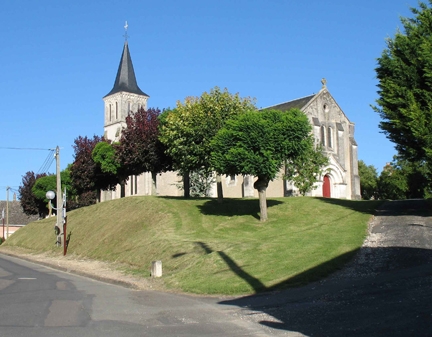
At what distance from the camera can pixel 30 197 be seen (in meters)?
62.9

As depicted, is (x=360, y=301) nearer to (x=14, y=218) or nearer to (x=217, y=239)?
(x=217, y=239)

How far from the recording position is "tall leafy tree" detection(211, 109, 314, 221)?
25422mm

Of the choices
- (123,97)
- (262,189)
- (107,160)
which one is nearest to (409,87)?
(262,189)

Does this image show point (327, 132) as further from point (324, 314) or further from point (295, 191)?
point (324, 314)

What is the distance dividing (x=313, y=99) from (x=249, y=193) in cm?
1062

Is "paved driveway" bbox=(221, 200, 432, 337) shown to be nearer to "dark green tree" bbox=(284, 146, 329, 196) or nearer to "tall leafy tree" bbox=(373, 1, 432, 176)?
"tall leafy tree" bbox=(373, 1, 432, 176)

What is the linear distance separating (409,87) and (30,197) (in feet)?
170

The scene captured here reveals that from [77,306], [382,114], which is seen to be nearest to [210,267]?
[77,306]

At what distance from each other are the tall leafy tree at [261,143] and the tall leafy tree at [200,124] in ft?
14.3

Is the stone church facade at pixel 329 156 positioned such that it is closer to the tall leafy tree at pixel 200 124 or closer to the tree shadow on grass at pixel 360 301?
the tall leafy tree at pixel 200 124

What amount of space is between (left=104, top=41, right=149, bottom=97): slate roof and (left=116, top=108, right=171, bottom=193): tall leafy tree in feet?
132

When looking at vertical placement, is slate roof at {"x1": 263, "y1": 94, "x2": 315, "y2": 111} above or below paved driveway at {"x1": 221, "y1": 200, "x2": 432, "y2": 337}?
above

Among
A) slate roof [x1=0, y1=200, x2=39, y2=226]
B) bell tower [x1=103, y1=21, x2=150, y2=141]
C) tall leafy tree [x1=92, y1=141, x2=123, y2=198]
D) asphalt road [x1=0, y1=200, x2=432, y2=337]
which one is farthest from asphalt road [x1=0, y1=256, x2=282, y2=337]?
slate roof [x1=0, y1=200, x2=39, y2=226]

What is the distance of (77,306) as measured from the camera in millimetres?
11984
